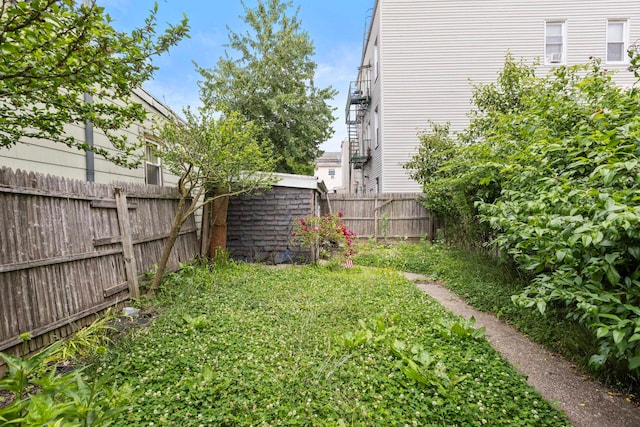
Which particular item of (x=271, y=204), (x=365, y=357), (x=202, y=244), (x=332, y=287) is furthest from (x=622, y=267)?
(x=202, y=244)

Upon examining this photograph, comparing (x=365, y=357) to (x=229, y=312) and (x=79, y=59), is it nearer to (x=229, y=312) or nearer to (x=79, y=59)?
(x=229, y=312)

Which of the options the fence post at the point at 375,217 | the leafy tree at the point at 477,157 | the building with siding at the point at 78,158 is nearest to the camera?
the building with siding at the point at 78,158

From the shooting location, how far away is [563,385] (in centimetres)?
242

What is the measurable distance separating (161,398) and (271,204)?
17.2 ft

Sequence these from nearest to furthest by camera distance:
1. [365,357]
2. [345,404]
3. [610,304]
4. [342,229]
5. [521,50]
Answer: [610,304] → [345,404] → [365,357] → [342,229] → [521,50]

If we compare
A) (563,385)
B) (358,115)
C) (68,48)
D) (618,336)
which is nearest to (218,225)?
(68,48)

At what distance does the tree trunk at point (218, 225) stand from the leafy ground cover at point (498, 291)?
324 centimetres

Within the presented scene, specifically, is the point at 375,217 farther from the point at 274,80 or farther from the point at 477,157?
the point at 274,80

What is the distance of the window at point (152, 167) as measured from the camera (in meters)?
6.25

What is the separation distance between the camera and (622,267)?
6.63 feet

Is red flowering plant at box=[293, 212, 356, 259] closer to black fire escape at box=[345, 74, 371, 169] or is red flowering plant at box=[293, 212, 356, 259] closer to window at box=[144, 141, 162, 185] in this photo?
window at box=[144, 141, 162, 185]

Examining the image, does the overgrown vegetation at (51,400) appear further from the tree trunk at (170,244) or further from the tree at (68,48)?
the tree trunk at (170,244)

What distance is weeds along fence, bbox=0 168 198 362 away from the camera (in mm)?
2631

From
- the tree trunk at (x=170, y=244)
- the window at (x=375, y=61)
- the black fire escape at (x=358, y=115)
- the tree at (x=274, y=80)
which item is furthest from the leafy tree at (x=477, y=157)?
the tree at (x=274, y=80)
